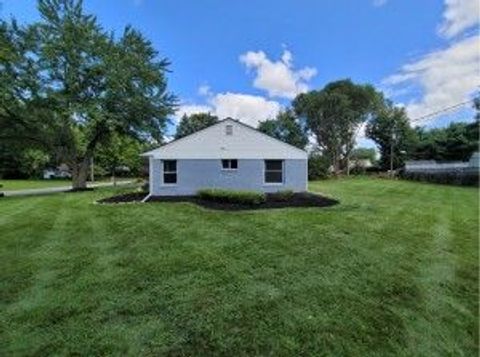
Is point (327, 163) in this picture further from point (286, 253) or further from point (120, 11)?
point (286, 253)

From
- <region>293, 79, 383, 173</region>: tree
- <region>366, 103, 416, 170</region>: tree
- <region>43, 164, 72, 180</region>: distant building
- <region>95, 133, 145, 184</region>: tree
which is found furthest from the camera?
<region>366, 103, 416, 170</region>: tree

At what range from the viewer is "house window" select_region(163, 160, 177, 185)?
75.0 ft

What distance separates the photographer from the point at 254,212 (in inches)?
603

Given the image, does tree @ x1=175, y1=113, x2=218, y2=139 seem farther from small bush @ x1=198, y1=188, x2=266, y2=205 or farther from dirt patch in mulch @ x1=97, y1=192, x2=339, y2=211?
small bush @ x1=198, y1=188, x2=266, y2=205

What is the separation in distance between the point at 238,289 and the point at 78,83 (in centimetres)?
2525

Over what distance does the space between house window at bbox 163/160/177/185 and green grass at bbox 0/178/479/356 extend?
33.1 ft

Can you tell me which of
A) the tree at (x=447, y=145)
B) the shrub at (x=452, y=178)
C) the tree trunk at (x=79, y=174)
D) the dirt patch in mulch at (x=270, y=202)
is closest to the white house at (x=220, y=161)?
the dirt patch in mulch at (x=270, y=202)

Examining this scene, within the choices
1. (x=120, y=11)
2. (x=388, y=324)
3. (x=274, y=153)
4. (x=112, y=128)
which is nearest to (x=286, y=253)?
(x=388, y=324)

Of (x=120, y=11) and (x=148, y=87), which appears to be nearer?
(x=120, y=11)

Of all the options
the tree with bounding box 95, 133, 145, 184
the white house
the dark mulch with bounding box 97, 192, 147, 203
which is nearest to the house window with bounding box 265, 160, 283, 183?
the white house

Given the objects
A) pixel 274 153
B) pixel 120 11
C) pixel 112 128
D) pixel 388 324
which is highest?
pixel 120 11

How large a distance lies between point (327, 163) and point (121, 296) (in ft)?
150

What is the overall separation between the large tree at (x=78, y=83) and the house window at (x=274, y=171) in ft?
36.4

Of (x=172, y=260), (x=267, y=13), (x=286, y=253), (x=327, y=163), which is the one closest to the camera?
(x=172, y=260)
